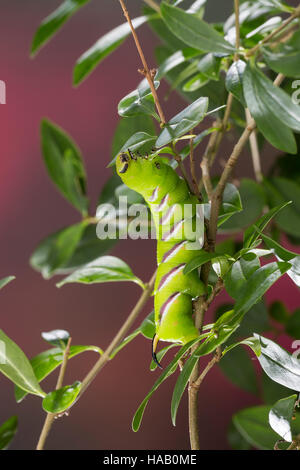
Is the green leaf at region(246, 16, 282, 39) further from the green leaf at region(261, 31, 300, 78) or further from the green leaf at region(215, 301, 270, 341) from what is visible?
the green leaf at region(215, 301, 270, 341)

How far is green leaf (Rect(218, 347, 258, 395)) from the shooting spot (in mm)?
1029

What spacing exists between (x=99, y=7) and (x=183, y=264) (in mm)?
1081

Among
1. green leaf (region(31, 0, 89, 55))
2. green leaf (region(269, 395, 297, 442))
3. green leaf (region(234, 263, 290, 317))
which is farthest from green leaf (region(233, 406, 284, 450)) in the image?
green leaf (region(31, 0, 89, 55))

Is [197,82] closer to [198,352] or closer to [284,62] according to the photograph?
[284,62]

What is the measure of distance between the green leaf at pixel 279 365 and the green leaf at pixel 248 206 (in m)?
0.37

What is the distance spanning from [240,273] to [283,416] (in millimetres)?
132

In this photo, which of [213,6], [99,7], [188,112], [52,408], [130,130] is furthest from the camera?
[99,7]

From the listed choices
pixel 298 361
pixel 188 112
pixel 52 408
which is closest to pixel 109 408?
pixel 52 408

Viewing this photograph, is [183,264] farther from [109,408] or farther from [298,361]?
[109,408]

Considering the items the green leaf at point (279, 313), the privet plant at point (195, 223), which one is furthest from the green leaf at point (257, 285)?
the green leaf at point (279, 313)

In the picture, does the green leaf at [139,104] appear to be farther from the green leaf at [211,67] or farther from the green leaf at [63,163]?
the green leaf at [63,163]

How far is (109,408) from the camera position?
1414mm

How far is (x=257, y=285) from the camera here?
0.46 metres

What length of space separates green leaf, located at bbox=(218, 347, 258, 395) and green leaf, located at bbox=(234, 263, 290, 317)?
583mm
